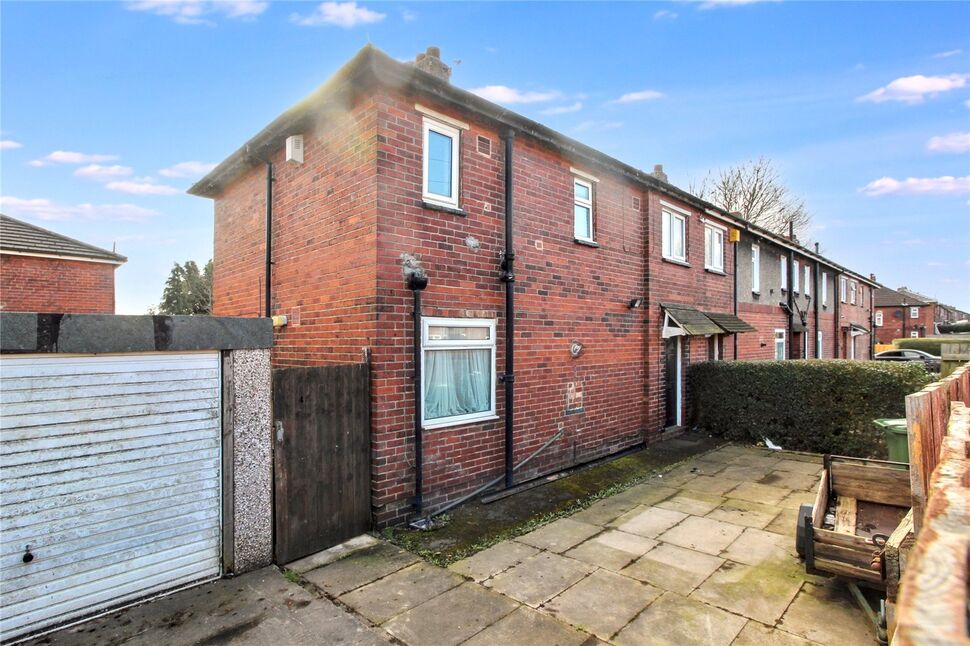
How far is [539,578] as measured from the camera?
4070 mm

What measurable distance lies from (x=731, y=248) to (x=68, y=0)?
45.7ft

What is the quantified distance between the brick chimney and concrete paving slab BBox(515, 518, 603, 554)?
5.80 meters

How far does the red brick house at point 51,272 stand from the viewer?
536 inches

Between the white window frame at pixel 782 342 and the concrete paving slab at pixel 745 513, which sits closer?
the concrete paving slab at pixel 745 513

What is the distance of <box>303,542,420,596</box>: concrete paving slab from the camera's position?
3967 mm

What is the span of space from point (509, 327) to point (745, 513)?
3654mm

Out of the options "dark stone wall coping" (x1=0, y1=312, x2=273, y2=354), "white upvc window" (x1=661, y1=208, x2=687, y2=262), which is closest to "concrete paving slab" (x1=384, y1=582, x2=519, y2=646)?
"dark stone wall coping" (x1=0, y1=312, x2=273, y2=354)

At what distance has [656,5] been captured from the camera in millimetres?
7734

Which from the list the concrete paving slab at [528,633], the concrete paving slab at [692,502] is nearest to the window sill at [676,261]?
the concrete paving slab at [692,502]

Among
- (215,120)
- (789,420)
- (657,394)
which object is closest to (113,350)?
(215,120)

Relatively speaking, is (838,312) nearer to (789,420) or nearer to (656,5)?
(789,420)

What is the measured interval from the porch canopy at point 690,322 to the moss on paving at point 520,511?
2470mm

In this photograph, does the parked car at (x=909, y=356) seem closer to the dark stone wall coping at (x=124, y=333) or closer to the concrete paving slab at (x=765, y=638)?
the concrete paving slab at (x=765, y=638)

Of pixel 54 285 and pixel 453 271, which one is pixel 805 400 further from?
pixel 54 285
